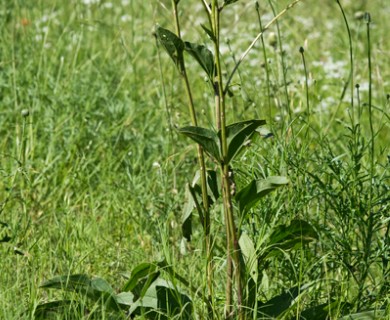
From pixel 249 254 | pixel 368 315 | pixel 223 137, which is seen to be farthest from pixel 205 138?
pixel 368 315

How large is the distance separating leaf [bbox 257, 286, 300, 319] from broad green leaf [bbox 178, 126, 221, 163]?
416 mm

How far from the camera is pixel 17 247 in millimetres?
2768

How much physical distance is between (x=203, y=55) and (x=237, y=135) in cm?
21

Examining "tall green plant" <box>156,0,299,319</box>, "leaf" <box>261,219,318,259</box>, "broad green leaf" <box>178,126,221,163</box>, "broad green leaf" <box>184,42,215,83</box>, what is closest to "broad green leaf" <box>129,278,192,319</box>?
"tall green plant" <box>156,0,299,319</box>

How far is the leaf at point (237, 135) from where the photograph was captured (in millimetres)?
2193

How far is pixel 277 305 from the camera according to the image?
2336mm

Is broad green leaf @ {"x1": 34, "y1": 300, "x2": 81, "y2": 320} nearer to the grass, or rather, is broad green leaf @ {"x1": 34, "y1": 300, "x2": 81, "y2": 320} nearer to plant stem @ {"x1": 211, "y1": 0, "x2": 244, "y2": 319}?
the grass

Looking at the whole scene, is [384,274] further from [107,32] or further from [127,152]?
[107,32]

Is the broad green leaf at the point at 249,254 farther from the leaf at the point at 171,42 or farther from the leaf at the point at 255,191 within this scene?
the leaf at the point at 171,42

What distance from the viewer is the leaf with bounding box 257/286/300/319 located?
2322 mm

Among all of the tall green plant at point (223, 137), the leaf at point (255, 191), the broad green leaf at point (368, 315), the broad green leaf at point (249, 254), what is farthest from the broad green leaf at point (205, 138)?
the broad green leaf at point (368, 315)

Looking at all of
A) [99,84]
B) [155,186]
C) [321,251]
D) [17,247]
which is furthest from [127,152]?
[321,251]

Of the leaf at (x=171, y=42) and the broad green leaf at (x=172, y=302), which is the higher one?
the leaf at (x=171, y=42)

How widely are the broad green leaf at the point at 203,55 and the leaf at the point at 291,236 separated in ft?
1.40
